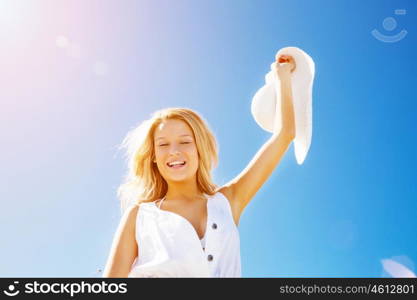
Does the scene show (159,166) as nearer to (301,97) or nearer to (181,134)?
(181,134)

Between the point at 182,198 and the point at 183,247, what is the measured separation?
0.54 m

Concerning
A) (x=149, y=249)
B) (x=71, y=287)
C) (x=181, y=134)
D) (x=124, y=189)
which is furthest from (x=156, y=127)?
(x=71, y=287)

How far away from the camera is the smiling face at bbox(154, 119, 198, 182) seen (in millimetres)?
Answer: 3812

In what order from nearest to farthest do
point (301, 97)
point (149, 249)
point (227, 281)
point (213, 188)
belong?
1. point (227, 281)
2. point (149, 249)
3. point (213, 188)
4. point (301, 97)

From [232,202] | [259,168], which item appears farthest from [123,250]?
[259,168]

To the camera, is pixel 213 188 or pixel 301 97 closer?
pixel 213 188

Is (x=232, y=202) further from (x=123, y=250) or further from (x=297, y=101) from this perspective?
(x=297, y=101)

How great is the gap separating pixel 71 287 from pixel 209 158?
4.36 feet

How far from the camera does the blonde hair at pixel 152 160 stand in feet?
13.1

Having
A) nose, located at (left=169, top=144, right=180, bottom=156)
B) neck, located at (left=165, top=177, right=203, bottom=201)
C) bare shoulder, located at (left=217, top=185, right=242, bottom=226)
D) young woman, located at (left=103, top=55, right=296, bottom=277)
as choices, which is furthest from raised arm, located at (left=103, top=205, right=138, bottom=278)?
bare shoulder, located at (left=217, top=185, right=242, bottom=226)

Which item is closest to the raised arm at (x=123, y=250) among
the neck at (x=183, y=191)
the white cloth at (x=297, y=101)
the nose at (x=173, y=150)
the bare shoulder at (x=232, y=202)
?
the neck at (x=183, y=191)

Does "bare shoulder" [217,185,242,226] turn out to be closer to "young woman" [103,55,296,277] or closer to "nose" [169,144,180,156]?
"young woman" [103,55,296,277]

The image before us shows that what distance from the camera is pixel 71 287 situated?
3.27 m

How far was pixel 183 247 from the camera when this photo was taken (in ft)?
11.1
